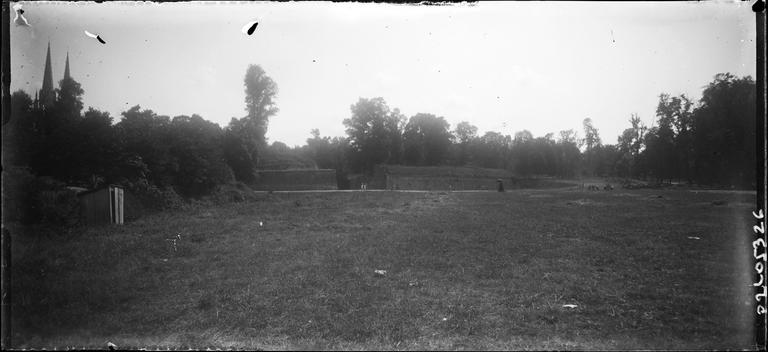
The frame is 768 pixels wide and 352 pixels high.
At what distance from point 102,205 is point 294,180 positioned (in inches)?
1673

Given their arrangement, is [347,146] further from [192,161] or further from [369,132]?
[192,161]

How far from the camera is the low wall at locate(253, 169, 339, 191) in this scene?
183 feet

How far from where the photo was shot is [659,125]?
55.3 m

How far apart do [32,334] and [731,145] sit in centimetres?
4565

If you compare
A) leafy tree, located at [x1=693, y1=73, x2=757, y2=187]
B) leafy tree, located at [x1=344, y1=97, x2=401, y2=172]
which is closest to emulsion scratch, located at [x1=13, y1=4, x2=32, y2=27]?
leafy tree, located at [x1=693, y1=73, x2=757, y2=187]

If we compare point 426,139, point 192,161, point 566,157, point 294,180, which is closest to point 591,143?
point 566,157

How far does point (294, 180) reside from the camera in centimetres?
5769

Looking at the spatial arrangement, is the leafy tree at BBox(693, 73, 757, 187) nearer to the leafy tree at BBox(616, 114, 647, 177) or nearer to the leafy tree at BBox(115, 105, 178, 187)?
the leafy tree at BBox(616, 114, 647, 177)

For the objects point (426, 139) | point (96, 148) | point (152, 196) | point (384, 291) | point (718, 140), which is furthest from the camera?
point (426, 139)

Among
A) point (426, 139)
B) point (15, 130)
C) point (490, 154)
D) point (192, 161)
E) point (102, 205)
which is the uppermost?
point (426, 139)

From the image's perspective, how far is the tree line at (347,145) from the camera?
13.0 m

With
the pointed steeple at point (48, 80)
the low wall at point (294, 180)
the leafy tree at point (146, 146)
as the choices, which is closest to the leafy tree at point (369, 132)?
the low wall at point (294, 180)

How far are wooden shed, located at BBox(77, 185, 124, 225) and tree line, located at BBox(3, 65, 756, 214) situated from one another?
4.00 ft

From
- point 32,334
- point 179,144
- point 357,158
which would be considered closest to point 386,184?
point 357,158
